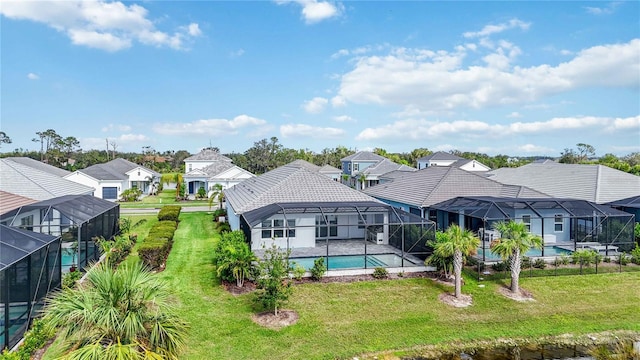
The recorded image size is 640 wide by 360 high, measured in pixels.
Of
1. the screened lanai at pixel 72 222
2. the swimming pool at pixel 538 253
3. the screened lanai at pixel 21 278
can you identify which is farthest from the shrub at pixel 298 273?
the swimming pool at pixel 538 253

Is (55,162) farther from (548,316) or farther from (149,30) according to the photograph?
(548,316)

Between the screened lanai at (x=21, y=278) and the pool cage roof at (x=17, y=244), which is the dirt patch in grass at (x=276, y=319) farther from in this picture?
the pool cage roof at (x=17, y=244)

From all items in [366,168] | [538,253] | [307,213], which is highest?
[366,168]

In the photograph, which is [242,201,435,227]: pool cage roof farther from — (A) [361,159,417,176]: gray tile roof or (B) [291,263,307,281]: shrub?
(A) [361,159,417,176]: gray tile roof

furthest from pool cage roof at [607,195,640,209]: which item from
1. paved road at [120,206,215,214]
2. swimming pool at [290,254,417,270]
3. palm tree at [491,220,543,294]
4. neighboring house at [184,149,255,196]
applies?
neighboring house at [184,149,255,196]

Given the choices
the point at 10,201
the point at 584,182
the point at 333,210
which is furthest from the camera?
the point at 584,182

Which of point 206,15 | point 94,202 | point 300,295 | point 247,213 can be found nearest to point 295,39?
point 206,15

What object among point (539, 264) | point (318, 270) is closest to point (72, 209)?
point (318, 270)

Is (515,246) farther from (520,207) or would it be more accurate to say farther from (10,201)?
(10,201)
